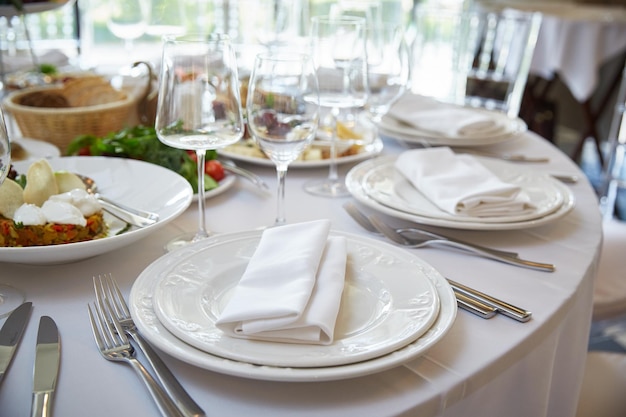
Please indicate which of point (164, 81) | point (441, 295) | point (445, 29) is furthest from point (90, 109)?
point (445, 29)

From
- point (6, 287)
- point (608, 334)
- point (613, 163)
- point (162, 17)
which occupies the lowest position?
point (608, 334)

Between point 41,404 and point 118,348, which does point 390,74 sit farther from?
point 41,404

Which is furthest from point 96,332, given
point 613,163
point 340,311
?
point 613,163

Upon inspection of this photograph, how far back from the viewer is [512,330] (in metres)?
0.78

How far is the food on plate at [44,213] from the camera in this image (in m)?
0.88

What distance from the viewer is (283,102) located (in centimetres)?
96

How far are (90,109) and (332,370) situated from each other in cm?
94

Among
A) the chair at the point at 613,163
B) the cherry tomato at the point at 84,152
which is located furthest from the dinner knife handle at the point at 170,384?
the chair at the point at 613,163

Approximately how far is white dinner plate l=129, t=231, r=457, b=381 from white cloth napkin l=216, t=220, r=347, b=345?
0.15 feet

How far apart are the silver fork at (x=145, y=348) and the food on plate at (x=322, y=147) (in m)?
0.55

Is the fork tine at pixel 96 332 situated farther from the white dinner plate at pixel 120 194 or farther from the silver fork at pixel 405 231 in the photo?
the silver fork at pixel 405 231

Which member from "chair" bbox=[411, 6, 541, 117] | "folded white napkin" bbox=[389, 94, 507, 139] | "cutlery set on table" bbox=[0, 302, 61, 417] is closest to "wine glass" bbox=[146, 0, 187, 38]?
"chair" bbox=[411, 6, 541, 117]

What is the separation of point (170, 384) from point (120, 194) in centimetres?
52

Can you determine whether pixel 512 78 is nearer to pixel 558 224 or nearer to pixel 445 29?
pixel 558 224
